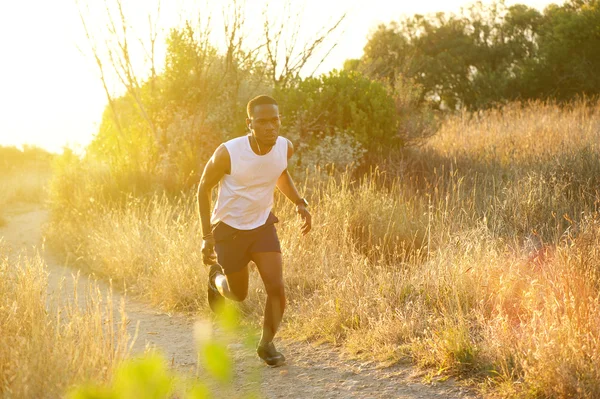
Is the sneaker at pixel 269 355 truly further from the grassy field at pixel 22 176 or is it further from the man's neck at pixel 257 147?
the grassy field at pixel 22 176

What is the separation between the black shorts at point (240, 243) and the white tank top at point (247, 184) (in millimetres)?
46

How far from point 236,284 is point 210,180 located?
0.90 meters

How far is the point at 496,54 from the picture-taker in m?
30.1

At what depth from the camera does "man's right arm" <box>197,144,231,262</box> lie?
15.8ft

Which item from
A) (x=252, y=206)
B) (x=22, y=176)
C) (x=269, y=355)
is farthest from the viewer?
(x=22, y=176)

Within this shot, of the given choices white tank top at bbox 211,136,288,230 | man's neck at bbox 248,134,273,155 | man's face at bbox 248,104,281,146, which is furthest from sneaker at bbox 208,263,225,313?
man's face at bbox 248,104,281,146

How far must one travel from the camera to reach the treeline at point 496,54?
1038 inches

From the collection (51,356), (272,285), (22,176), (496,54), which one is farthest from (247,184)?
(496,54)

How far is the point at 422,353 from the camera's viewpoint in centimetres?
480

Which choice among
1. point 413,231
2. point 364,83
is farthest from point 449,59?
point 413,231

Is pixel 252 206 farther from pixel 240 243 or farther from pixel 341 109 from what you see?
pixel 341 109

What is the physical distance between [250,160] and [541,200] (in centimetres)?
448

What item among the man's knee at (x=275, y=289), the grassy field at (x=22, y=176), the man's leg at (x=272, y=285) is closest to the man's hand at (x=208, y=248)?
the man's leg at (x=272, y=285)

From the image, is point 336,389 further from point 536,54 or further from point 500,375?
point 536,54
